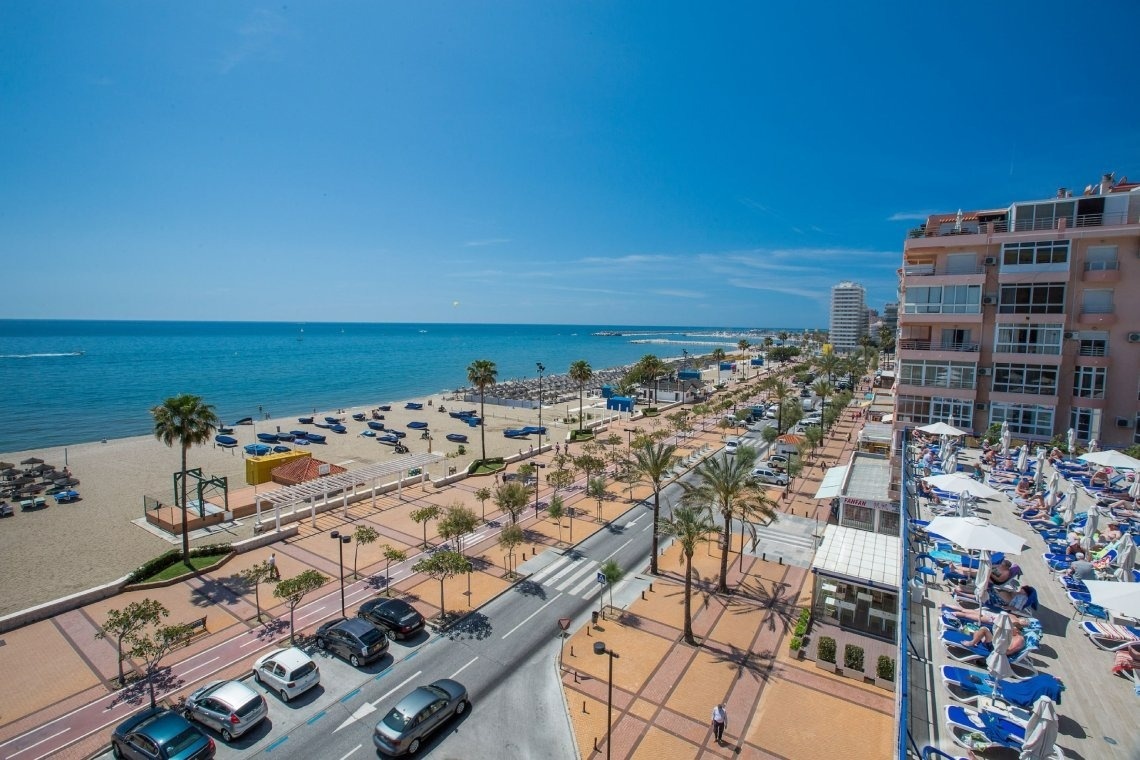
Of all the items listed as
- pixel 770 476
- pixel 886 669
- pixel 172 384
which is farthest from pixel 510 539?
pixel 172 384

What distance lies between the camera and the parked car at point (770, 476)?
1711 inches

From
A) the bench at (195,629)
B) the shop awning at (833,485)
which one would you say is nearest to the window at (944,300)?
the shop awning at (833,485)

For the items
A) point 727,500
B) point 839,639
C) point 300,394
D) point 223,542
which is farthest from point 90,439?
point 839,639

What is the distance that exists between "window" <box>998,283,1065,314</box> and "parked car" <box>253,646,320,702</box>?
149 feet

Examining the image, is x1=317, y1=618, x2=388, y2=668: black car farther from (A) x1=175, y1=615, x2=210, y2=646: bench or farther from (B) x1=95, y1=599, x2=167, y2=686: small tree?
(B) x1=95, y1=599, x2=167, y2=686: small tree

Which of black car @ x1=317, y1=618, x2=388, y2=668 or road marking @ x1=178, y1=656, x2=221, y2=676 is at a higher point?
black car @ x1=317, y1=618, x2=388, y2=668

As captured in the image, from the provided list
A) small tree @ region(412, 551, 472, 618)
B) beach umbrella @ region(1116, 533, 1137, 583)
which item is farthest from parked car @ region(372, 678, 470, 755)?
beach umbrella @ region(1116, 533, 1137, 583)

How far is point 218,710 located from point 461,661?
26.6 feet

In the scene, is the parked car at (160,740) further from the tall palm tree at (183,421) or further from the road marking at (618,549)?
the road marking at (618,549)

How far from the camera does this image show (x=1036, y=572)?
19.8m

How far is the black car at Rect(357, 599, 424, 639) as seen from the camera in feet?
74.9

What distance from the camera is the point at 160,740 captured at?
15.9 metres

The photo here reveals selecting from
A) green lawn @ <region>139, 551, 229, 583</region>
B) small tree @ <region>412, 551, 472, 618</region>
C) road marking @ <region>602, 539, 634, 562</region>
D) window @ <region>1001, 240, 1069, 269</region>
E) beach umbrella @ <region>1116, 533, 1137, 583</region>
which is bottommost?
green lawn @ <region>139, 551, 229, 583</region>

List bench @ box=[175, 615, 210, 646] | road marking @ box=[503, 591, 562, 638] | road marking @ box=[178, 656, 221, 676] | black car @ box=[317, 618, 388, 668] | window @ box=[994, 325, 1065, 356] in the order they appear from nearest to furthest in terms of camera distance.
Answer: road marking @ box=[178, 656, 221, 676]
black car @ box=[317, 618, 388, 668]
bench @ box=[175, 615, 210, 646]
road marking @ box=[503, 591, 562, 638]
window @ box=[994, 325, 1065, 356]
